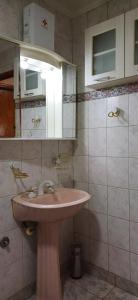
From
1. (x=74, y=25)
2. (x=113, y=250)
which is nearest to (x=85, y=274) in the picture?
(x=113, y=250)

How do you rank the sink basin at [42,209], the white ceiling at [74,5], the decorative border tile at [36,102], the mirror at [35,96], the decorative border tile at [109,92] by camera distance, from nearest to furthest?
the sink basin at [42,209]
the mirror at [35,96]
the decorative border tile at [36,102]
the decorative border tile at [109,92]
the white ceiling at [74,5]

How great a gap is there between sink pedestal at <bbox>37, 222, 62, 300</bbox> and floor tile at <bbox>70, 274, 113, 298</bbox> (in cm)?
35

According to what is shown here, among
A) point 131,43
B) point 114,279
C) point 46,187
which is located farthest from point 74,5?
point 114,279

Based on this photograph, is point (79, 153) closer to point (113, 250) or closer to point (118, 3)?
point (113, 250)

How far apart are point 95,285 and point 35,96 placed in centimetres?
169

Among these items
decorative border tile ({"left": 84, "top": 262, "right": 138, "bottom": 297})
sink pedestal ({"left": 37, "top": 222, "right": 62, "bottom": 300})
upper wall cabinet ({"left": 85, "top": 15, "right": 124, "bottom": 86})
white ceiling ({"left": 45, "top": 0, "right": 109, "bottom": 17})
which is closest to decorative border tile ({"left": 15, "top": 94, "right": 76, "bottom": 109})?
upper wall cabinet ({"left": 85, "top": 15, "right": 124, "bottom": 86})

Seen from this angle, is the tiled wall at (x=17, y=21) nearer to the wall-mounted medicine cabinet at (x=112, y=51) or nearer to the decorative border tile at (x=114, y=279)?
the wall-mounted medicine cabinet at (x=112, y=51)

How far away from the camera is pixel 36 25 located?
5.77 ft

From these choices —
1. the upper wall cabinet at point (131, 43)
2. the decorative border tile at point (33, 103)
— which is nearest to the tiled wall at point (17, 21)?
the decorative border tile at point (33, 103)

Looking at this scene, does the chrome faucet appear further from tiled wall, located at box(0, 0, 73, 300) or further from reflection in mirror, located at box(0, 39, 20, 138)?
reflection in mirror, located at box(0, 39, 20, 138)

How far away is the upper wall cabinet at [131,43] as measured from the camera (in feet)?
5.49

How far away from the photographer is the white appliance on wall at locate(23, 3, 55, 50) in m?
1.75

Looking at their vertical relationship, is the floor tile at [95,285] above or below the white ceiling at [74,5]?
below

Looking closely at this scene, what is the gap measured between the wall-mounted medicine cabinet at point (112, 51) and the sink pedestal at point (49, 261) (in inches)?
47.6
